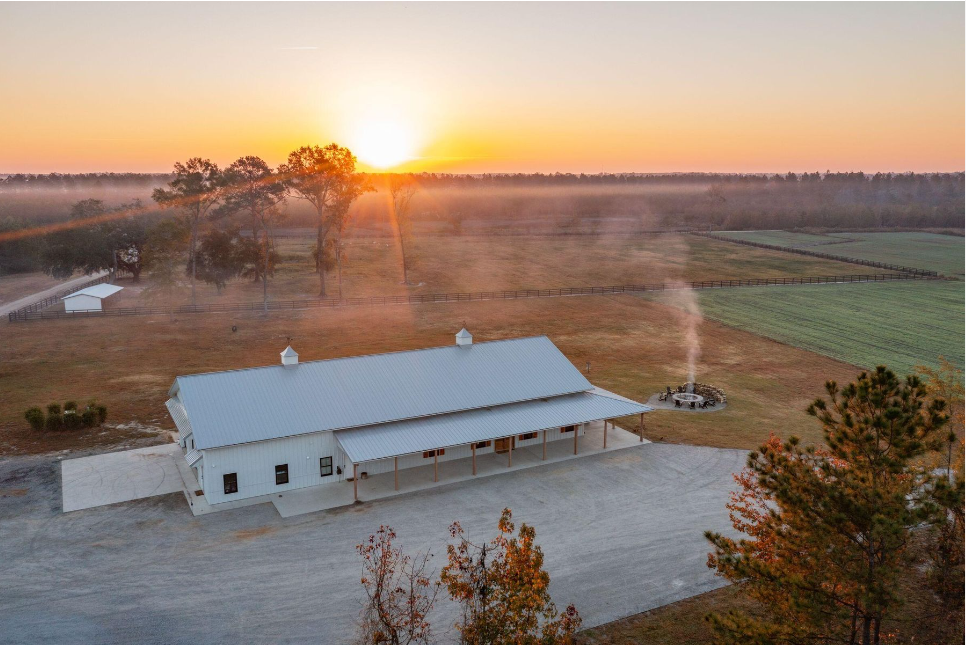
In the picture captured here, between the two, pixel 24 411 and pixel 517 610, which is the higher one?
pixel 517 610

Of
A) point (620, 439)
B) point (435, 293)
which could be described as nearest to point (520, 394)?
point (620, 439)

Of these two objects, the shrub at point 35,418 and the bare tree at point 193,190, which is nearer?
the shrub at point 35,418

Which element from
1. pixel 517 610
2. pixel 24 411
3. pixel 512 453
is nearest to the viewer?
pixel 517 610

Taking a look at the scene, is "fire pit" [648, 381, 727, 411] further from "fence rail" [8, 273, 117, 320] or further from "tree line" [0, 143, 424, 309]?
"fence rail" [8, 273, 117, 320]

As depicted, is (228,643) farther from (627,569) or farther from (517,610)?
(627,569)

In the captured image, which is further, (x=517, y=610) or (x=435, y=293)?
(x=435, y=293)

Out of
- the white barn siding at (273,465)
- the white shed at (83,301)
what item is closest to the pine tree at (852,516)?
the white barn siding at (273,465)

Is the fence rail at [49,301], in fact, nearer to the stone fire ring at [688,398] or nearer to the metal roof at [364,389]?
the metal roof at [364,389]
